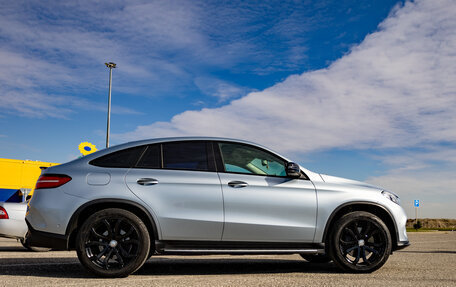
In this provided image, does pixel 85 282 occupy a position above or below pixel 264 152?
below

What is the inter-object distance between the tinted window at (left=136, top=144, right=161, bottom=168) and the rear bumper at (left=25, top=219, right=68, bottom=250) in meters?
1.26

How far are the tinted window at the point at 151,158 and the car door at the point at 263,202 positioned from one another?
2.50 feet

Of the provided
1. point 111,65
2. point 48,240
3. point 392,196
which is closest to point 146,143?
point 48,240

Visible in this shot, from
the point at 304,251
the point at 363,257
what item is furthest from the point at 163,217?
the point at 363,257

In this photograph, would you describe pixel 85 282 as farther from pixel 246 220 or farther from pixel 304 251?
pixel 304 251

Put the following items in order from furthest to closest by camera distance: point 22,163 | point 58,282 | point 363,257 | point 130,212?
point 22,163
point 363,257
point 130,212
point 58,282

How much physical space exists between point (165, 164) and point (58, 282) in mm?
1832

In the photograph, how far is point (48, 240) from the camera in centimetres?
552

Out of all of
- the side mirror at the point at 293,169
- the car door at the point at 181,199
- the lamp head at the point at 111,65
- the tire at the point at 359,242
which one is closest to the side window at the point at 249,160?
the side mirror at the point at 293,169

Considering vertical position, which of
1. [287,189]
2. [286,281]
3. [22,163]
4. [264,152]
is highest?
[22,163]

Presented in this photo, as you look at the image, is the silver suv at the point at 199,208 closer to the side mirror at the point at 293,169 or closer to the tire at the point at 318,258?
the side mirror at the point at 293,169

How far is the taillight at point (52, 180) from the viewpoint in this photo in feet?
18.3

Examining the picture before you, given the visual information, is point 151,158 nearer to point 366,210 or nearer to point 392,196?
point 366,210

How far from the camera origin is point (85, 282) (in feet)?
16.9
